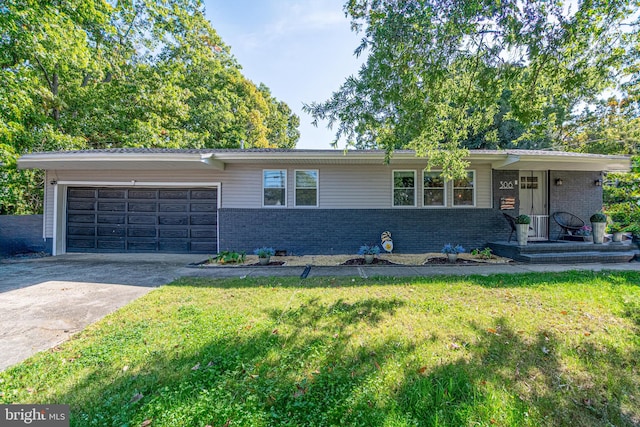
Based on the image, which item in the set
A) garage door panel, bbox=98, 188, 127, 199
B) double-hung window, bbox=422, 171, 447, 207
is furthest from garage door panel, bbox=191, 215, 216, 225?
double-hung window, bbox=422, 171, 447, 207

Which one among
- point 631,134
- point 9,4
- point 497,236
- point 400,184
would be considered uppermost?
point 9,4

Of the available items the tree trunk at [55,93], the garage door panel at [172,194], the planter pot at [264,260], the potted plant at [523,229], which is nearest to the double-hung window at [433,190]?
the potted plant at [523,229]

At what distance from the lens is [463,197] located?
8.48 meters

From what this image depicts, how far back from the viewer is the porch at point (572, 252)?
274 inches

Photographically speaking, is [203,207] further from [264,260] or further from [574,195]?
[574,195]

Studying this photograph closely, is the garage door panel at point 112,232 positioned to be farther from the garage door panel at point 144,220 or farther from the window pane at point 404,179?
the window pane at point 404,179

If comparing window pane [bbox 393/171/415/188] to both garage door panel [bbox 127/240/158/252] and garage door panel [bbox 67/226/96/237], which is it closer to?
garage door panel [bbox 127/240/158/252]

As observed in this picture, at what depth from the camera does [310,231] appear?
837 cm

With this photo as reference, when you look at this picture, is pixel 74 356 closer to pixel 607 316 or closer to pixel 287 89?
pixel 607 316

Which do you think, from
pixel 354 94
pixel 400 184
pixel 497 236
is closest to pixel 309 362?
pixel 354 94

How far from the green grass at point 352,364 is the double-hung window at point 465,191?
459 centimetres

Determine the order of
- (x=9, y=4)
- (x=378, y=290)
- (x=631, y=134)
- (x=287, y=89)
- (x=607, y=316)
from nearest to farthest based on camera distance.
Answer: (x=607, y=316)
(x=378, y=290)
(x=9, y=4)
(x=287, y=89)
(x=631, y=134)

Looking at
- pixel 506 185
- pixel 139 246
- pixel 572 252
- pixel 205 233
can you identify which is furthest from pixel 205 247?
pixel 572 252

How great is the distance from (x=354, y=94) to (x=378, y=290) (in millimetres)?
3565
